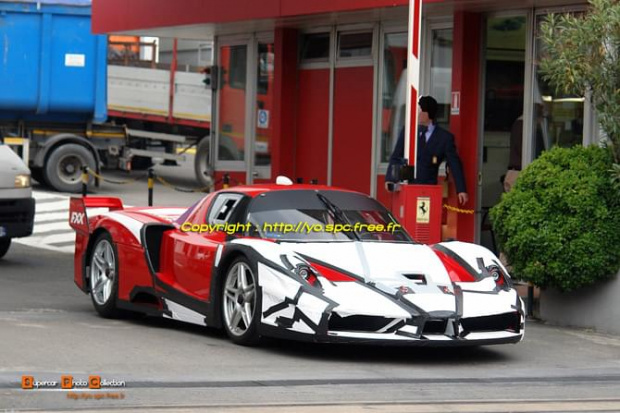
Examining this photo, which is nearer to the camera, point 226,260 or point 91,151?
point 226,260

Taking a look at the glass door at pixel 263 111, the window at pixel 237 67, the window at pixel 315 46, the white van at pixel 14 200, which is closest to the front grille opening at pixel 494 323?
the white van at pixel 14 200

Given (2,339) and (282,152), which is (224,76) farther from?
(2,339)

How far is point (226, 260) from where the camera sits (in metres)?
10.1

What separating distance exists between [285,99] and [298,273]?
31.6 ft

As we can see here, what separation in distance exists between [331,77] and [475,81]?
124 inches

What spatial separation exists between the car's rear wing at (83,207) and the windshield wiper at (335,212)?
2.51 meters

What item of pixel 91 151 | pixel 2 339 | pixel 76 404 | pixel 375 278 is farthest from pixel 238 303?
pixel 91 151

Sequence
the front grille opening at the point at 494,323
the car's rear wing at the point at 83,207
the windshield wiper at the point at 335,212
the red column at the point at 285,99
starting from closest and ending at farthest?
the front grille opening at the point at 494,323 < the windshield wiper at the point at 335,212 < the car's rear wing at the point at 83,207 < the red column at the point at 285,99

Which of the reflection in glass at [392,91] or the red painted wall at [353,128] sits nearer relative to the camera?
the reflection in glass at [392,91]

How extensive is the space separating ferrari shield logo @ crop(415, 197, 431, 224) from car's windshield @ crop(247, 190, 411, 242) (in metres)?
1.72

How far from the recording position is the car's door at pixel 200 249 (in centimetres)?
1033

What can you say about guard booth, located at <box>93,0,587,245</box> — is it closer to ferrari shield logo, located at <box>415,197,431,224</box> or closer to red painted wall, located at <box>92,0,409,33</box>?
red painted wall, located at <box>92,0,409,33</box>

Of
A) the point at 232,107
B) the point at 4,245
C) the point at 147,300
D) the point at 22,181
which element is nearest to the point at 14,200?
the point at 22,181

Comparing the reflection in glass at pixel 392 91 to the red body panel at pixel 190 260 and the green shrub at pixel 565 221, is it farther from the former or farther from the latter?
the red body panel at pixel 190 260
